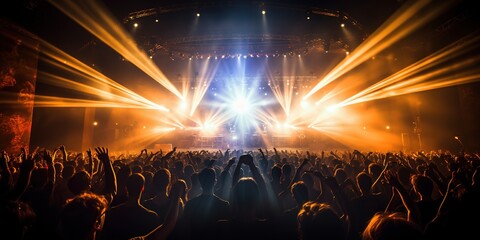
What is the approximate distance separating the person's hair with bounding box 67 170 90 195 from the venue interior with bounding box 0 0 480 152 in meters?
10.7

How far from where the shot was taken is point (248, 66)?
22.6 meters

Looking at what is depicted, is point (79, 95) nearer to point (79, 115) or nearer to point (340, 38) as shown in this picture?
point (79, 115)

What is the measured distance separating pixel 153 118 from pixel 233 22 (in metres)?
16.9

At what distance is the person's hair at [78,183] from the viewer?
9.02 feet

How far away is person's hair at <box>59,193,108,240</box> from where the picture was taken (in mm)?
1549

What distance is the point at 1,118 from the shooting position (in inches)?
436

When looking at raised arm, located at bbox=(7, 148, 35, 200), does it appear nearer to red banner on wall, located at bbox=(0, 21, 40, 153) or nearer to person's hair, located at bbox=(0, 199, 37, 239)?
person's hair, located at bbox=(0, 199, 37, 239)

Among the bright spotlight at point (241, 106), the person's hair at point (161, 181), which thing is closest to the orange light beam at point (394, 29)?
the person's hair at point (161, 181)

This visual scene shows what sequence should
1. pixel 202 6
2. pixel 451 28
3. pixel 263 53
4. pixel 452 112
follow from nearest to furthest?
pixel 451 28 → pixel 202 6 → pixel 452 112 → pixel 263 53

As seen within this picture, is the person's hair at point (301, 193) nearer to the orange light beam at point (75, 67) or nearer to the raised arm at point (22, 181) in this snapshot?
the raised arm at point (22, 181)

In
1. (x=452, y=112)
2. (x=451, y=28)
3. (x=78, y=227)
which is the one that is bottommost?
(x=78, y=227)

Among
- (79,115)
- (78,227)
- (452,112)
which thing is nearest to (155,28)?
(79,115)

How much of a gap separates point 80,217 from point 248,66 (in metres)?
21.9

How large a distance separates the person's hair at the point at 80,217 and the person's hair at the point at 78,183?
1.34 metres
